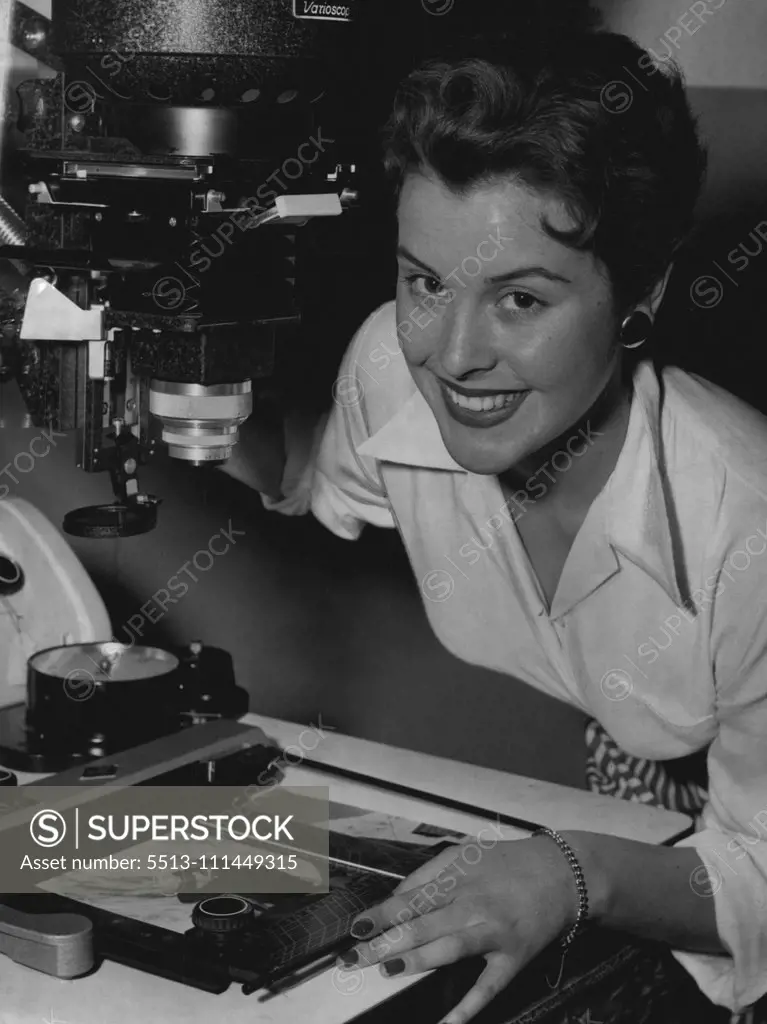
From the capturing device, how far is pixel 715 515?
1406 millimetres

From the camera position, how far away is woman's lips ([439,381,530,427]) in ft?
4.40

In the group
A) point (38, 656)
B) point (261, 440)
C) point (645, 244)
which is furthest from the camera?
point (261, 440)

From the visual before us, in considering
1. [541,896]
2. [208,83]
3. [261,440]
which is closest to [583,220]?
[208,83]

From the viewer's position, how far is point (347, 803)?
4.86ft

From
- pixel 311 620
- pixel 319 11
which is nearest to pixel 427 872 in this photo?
pixel 319 11

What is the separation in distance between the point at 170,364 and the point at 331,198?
8.4 inches

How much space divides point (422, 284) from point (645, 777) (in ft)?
2.69

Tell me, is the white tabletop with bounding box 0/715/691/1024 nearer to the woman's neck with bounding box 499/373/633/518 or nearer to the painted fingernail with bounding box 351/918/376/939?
the painted fingernail with bounding box 351/918/376/939

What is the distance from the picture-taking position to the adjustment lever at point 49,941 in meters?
1.11

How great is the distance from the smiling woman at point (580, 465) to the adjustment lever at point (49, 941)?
0.23 metres

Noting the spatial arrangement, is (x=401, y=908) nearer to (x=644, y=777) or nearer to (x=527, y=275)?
(x=527, y=275)

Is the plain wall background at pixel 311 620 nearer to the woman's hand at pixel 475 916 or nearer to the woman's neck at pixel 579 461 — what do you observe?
the woman's neck at pixel 579 461

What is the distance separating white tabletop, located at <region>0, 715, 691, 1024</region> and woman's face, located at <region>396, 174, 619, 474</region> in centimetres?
39

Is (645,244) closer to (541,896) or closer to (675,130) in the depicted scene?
(675,130)
